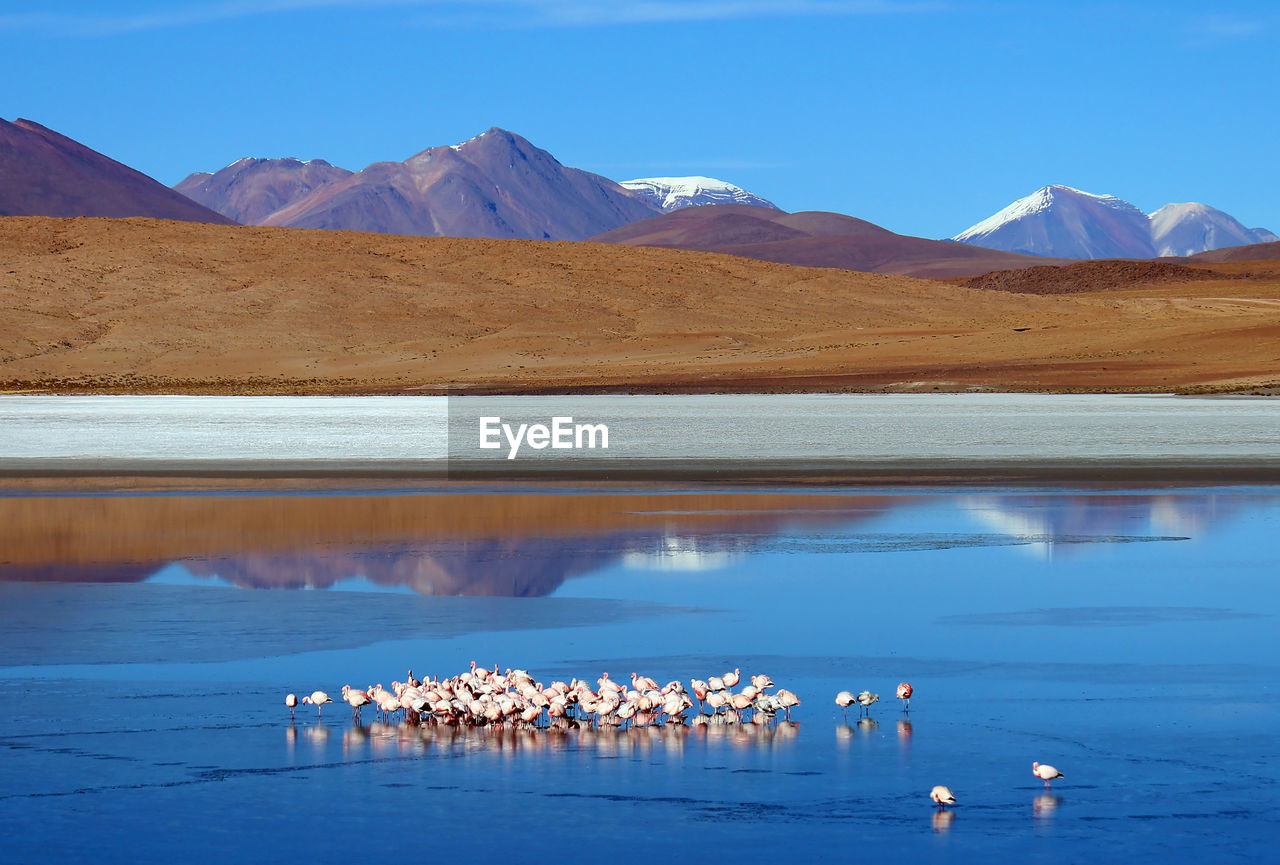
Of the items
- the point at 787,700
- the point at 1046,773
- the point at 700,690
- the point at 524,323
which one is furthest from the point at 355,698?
the point at 524,323

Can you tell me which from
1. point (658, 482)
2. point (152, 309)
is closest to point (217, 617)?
point (658, 482)

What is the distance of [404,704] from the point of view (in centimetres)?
732

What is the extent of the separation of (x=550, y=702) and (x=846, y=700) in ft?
4.16

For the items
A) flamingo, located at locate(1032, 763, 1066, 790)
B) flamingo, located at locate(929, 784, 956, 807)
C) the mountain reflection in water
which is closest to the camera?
flamingo, located at locate(929, 784, 956, 807)

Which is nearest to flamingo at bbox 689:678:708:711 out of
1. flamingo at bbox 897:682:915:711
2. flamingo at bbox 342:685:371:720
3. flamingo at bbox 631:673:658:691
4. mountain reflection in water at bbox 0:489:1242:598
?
flamingo at bbox 631:673:658:691

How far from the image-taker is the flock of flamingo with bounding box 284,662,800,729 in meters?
7.25

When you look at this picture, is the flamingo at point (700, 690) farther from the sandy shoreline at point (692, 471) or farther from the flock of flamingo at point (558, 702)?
the sandy shoreline at point (692, 471)

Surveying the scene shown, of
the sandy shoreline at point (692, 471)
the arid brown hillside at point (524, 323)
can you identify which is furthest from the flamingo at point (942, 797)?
the arid brown hillside at point (524, 323)

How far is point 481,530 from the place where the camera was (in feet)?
49.0

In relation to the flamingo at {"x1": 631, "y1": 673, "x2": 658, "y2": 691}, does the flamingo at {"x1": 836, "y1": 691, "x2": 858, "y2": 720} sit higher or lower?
lower

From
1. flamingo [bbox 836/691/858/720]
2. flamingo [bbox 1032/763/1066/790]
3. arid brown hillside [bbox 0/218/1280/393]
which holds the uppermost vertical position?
arid brown hillside [bbox 0/218/1280/393]

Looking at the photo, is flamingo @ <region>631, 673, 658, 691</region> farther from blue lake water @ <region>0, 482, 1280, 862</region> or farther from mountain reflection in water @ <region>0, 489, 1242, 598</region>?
mountain reflection in water @ <region>0, 489, 1242, 598</region>

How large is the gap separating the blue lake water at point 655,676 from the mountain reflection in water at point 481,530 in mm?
72

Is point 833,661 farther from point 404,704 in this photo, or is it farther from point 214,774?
point 214,774
